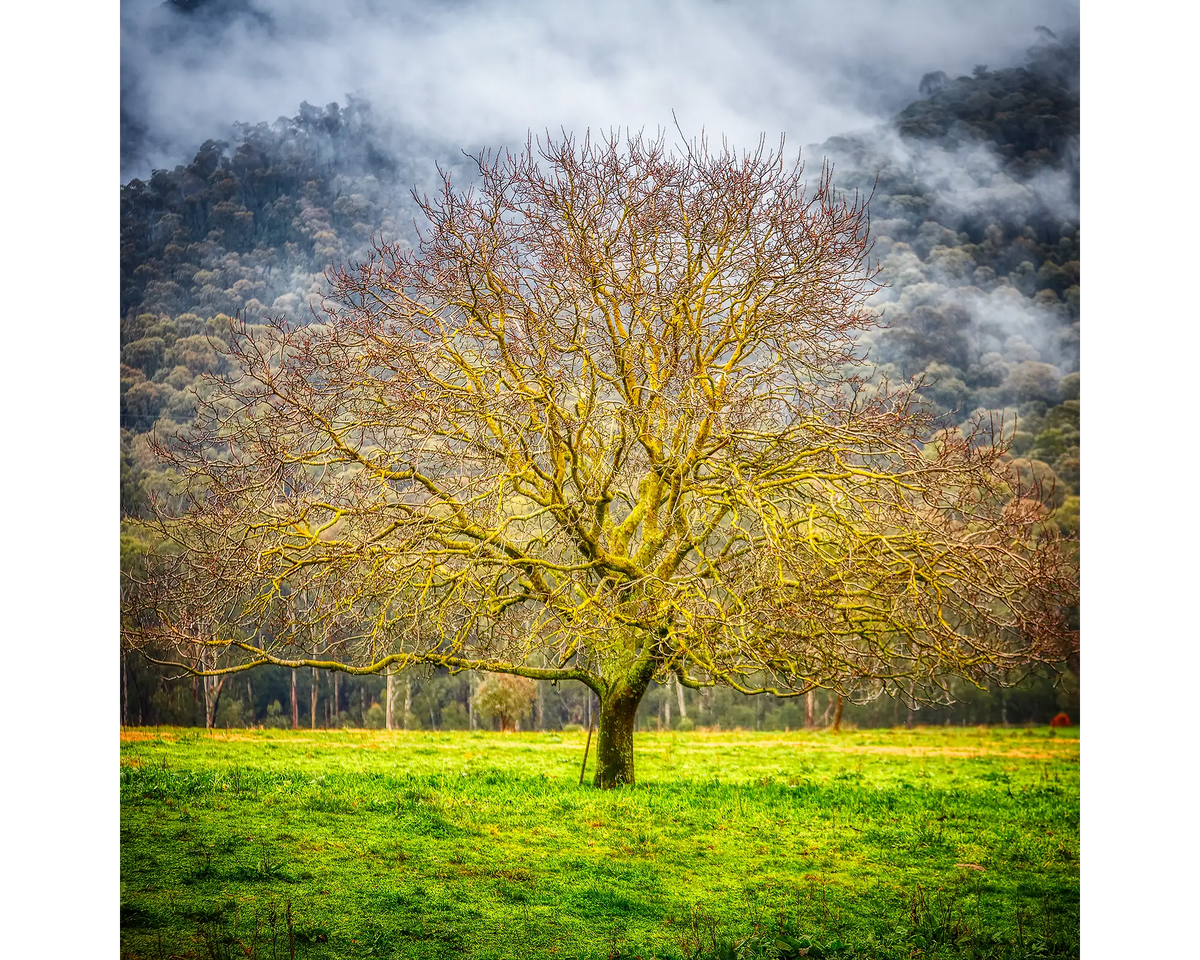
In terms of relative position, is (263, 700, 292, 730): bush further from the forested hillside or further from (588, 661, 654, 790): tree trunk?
(588, 661, 654, 790): tree trunk

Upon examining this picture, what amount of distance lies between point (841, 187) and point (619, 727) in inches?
1452

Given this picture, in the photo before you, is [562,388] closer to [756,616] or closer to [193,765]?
[756,616]

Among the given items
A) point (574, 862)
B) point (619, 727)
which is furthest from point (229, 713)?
point (574, 862)

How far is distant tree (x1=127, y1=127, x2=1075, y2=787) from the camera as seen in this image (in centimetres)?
953

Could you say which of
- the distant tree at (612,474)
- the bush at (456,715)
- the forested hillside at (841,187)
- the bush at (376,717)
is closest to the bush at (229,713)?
the forested hillside at (841,187)

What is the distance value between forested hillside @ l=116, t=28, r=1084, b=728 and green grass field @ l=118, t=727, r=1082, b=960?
13.9 metres

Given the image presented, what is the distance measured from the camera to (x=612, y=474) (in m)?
11.1

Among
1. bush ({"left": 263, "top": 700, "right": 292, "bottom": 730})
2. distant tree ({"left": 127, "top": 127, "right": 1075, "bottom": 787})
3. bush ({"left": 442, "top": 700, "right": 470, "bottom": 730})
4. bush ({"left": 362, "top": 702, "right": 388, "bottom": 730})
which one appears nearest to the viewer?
distant tree ({"left": 127, "top": 127, "right": 1075, "bottom": 787})

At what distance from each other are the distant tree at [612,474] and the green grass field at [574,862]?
1753 mm

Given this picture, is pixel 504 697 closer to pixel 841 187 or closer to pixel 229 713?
pixel 229 713

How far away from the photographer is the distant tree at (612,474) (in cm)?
953

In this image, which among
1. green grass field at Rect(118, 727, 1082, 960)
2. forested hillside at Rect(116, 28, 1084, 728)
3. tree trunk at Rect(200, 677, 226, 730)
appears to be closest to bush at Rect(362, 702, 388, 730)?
forested hillside at Rect(116, 28, 1084, 728)
